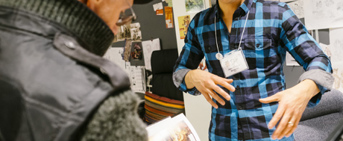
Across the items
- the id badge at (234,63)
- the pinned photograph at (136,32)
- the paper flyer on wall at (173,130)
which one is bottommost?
the paper flyer on wall at (173,130)

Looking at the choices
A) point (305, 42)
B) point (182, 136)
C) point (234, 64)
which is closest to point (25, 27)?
point (182, 136)

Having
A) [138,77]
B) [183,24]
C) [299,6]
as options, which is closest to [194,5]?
[183,24]

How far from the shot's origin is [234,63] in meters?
1.16

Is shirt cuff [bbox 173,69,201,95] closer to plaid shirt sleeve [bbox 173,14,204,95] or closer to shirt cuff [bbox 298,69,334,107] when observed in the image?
plaid shirt sleeve [bbox 173,14,204,95]

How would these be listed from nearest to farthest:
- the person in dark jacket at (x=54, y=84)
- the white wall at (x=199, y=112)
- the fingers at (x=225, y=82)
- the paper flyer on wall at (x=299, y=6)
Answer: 1. the person in dark jacket at (x=54, y=84)
2. the fingers at (x=225, y=82)
3. the paper flyer on wall at (x=299, y=6)
4. the white wall at (x=199, y=112)

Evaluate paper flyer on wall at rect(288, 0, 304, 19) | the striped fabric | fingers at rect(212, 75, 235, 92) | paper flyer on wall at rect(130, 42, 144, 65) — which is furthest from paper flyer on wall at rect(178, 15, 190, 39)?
paper flyer on wall at rect(130, 42, 144, 65)

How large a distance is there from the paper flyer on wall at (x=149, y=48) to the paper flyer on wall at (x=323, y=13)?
179 cm

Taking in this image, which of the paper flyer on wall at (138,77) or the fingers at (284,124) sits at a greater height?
the fingers at (284,124)

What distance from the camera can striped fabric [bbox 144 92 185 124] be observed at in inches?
109

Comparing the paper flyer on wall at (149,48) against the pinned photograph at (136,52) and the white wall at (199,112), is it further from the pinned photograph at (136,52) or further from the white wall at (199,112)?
the white wall at (199,112)

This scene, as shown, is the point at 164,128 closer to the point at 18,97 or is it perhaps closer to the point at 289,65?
the point at 18,97

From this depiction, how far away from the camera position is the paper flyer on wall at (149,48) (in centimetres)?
336

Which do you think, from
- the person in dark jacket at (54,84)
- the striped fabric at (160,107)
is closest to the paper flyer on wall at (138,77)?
the striped fabric at (160,107)

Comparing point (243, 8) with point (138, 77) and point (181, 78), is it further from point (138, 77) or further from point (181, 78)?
point (138, 77)
